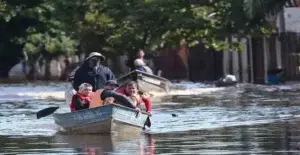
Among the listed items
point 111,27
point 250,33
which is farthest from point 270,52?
point 111,27

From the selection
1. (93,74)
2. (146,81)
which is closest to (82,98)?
(93,74)

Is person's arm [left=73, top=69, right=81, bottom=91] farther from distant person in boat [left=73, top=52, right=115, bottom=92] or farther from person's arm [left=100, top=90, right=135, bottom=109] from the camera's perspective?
person's arm [left=100, top=90, right=135, bottom=109]

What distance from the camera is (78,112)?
23.7 m

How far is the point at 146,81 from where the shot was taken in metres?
42.6

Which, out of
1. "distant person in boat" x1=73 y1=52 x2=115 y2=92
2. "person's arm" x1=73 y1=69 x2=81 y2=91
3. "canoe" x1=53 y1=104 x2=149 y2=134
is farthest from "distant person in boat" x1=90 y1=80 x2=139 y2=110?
"person's arm" x1=73 y1=69 x2=81 y2=91

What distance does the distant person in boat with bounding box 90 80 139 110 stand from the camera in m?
23.7

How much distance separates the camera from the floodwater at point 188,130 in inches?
791

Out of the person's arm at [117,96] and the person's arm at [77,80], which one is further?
the person's arm at [77,80]

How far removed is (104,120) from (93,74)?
8.23 ft

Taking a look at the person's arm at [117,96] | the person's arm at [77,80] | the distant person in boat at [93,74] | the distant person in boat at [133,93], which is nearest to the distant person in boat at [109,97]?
the person's arm at [117,96]

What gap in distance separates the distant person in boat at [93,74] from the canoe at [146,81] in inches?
536

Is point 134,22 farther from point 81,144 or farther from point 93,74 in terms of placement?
point 81,144

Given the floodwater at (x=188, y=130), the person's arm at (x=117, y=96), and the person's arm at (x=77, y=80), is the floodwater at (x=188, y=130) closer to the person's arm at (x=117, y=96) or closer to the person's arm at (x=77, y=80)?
the person's arm at (x=117, y=96)

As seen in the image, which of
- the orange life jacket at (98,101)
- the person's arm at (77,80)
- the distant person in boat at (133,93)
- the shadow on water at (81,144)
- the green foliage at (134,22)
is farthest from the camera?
the green foliage at (134,22)
